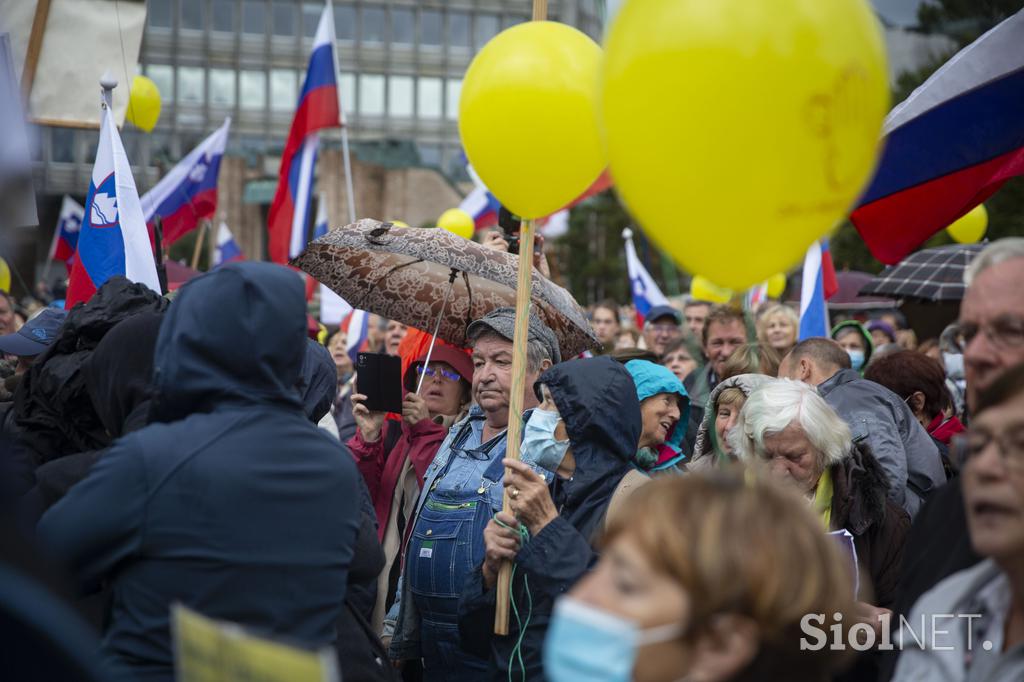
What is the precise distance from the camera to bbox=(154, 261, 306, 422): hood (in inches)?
110

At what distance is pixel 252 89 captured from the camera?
61.1m

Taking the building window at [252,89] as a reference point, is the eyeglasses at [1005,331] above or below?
below

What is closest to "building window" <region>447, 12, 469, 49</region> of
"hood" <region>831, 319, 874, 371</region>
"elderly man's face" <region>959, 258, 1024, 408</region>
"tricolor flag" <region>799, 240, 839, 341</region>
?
"tricolor flag" <region>799, 240, 839, 341</region>

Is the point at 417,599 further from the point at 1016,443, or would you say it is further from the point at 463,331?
the point at 1016,443

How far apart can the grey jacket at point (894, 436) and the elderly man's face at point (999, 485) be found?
8.88 feet

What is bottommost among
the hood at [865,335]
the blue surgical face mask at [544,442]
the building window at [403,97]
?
the hood at [865,335]

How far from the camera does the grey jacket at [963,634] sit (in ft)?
7.42

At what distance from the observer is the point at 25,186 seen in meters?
1.63

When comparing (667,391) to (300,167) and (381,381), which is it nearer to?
(381,381)

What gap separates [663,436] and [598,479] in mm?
771

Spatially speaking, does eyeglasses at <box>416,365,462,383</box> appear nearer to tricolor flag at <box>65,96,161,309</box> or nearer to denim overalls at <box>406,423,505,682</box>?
denim overalls at <box>406,423,505,682</box>

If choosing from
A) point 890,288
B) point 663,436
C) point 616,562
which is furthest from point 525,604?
point 890,288

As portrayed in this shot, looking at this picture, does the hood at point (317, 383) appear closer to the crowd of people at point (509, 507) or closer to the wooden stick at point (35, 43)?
the crowd of people at point (509, 507)

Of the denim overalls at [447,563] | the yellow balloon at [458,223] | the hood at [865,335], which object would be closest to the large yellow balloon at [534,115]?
the denim overalls at [447,563]
